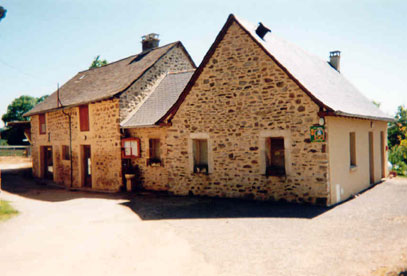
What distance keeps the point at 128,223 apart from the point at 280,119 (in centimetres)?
523

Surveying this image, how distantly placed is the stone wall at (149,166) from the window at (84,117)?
8.84 feet

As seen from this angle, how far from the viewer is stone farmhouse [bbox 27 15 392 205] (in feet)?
31.3

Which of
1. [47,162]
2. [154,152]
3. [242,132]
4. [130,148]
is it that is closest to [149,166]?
[154,152]

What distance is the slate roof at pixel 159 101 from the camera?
13.4 metres

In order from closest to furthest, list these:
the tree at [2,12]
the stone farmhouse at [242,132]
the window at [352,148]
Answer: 1. the tree at [2,12]
2. the stone farmhouse at [242,132]
3. the window at [352,148]

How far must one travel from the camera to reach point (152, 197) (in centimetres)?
1205

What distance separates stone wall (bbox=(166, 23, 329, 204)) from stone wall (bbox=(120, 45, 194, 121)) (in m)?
3.19

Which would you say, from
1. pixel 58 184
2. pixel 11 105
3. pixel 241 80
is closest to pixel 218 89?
pixel 241 80

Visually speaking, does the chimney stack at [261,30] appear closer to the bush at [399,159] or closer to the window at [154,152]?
the window at [154,152]

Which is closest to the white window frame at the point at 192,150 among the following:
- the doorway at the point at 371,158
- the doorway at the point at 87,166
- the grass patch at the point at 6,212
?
the grass patch at the point at 6,212

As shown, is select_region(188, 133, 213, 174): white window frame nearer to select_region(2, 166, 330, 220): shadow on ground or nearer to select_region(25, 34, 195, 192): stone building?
select_region(2, 166, 330, 220): shadow on ground

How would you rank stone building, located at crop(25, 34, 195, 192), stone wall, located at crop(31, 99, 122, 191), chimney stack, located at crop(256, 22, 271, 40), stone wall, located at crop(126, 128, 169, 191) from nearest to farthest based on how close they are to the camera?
chimney stack, located at crop(256, 22, 271, 40), stone wall, located at crop(126, 128, 169, 191), stone wall, located at crop(31, 99, 122, 191), stone building, located at crop(25, 34, 195, 192)

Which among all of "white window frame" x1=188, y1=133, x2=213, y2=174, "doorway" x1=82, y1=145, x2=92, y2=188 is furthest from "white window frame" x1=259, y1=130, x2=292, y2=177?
"doorway" x1=82, y1=145, x2=92, y2=188

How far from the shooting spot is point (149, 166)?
44.2ft
